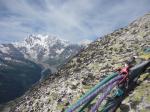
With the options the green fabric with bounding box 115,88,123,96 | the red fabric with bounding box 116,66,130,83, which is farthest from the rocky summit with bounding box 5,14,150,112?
the red fabric with bounding box 116,66,130,83

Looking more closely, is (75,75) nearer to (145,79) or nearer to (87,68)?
(87,68)

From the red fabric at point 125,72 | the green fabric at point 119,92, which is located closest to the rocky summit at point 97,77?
the green fabric at point 119,92

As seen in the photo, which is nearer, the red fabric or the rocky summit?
the red fabric

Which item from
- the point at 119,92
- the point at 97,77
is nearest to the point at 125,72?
the point at 119,92

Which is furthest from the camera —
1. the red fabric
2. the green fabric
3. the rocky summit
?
the rocky summit

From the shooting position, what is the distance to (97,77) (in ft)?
42.5

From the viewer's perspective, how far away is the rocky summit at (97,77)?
962cm

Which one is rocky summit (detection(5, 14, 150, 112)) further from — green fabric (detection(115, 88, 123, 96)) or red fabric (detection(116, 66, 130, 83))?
red fabric (detection(116, 66, 130, 83))

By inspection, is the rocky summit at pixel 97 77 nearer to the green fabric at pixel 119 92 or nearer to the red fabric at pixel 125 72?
the green fabric at pixel 119 92

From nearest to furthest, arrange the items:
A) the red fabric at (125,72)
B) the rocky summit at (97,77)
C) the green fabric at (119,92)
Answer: the red fabric at (125,72)
the green fabric at (119,92)
the rocky summit at (97,77)

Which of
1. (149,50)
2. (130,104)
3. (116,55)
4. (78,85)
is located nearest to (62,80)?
(78,85)

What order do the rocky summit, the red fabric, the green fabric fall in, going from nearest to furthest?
the red fabric → the green fabric → the rocky summit

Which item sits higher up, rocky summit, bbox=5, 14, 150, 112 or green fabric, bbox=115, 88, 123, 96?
rocky summit, bbox=5, 14, 150, 112

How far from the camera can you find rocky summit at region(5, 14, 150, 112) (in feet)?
31.6
